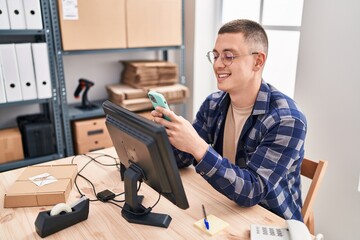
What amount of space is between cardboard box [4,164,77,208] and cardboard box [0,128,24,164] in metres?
0.96

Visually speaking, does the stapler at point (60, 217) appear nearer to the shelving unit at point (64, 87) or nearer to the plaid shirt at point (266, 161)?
the plaid shirt at point (266, 161)

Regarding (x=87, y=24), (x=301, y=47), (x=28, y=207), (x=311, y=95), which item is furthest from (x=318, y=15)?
(x=28, y=207)

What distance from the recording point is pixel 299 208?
1315mm

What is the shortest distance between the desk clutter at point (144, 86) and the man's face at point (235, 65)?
1.28m

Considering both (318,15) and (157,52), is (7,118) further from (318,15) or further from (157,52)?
(318,15)

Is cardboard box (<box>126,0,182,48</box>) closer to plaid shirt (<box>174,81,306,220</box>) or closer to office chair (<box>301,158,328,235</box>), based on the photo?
plaid shirt (<box>174,81,306,220</box>)

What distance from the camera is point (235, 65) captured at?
1.31 metres

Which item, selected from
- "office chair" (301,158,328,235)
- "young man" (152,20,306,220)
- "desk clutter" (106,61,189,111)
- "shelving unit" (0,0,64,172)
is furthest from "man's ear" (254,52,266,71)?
"shelving unit" (0,0,64,172)

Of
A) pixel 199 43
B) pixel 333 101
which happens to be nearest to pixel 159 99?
pixel 333 101

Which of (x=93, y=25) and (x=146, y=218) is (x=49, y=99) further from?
(x=146, y=218)

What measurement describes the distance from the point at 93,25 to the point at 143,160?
160cm

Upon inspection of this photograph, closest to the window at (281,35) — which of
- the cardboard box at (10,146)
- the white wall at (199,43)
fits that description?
the white wall at (199,43)

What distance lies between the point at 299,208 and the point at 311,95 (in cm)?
86

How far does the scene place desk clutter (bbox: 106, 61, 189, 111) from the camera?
252 cm
